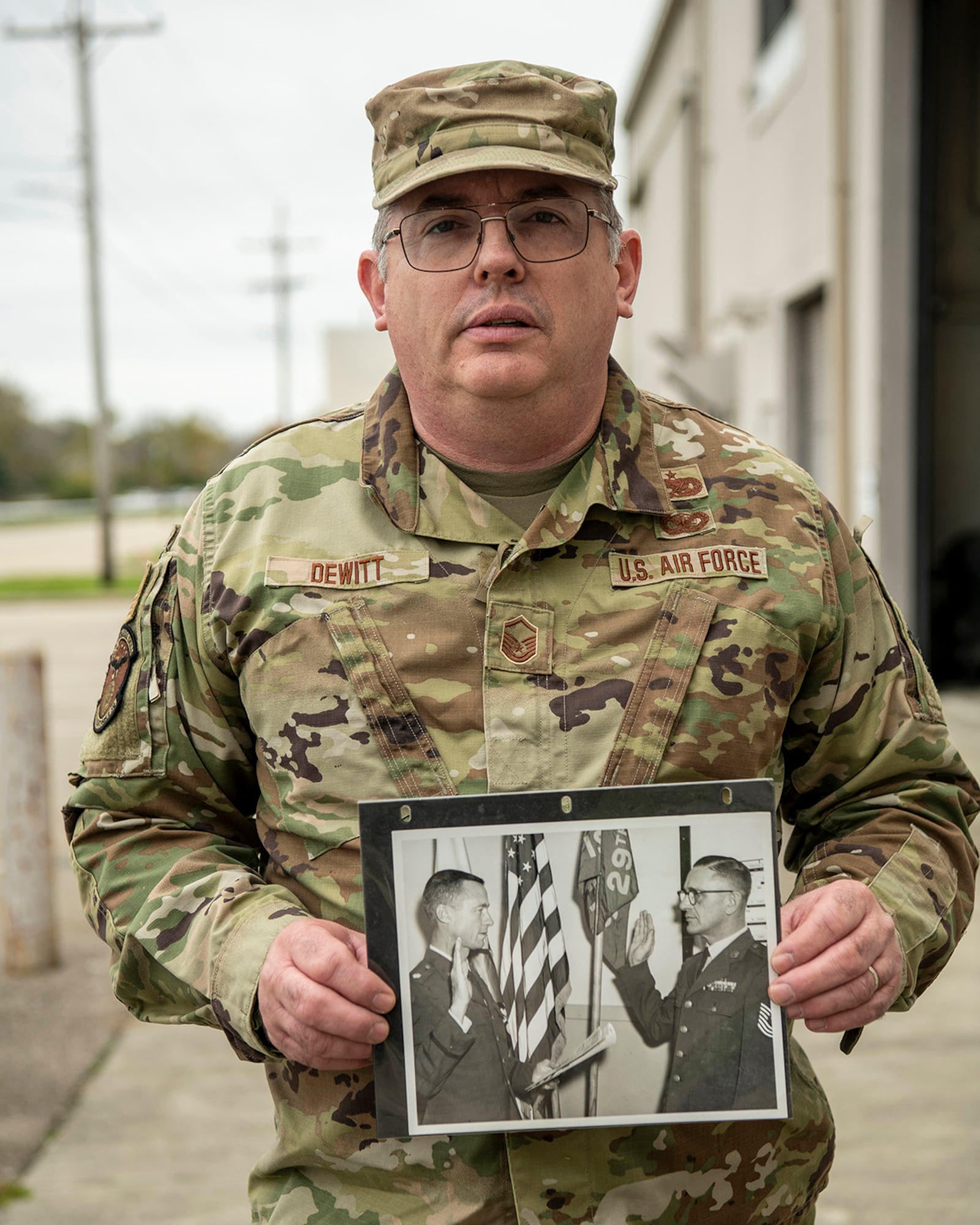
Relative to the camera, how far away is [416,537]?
1.74 metres

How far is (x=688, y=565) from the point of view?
67.7 inches

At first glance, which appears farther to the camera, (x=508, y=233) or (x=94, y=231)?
(x=94, y=231)

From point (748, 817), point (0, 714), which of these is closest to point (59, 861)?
point (0, 714)

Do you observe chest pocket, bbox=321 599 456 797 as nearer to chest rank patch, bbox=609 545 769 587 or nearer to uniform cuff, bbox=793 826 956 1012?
chest rank patch, bbox=609 545 769 587

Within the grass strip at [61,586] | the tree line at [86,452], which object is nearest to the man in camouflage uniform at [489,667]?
the grass strip at [61,586]

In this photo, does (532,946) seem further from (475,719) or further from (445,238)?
(445,238)

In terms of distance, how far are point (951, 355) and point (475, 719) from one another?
7140mm

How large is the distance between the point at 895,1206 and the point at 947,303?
6013 mm

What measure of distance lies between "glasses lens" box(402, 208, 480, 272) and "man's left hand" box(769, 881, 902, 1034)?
904 mm

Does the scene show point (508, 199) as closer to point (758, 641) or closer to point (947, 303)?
point (758, 641)

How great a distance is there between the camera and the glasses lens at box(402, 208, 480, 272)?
170 cm

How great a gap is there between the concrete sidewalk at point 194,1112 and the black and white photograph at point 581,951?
5.96 feet

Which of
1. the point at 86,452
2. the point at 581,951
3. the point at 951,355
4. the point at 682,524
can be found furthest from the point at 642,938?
the point at 86,452

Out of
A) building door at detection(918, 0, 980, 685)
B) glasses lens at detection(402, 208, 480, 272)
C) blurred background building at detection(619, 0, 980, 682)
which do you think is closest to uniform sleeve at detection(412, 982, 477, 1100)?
glasses lens at detection(402, 208, 480, 272)
